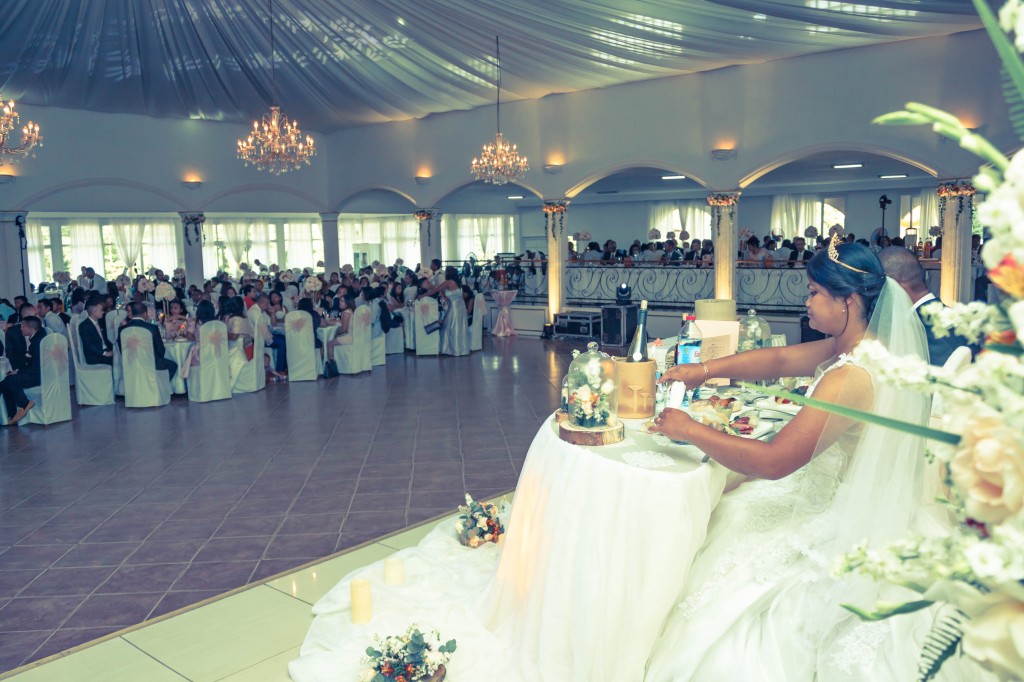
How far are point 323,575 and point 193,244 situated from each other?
13.9m

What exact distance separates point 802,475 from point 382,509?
10.2 feet

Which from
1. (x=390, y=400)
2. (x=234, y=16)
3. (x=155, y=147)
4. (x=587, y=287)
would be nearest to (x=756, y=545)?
(x=390, y=400)

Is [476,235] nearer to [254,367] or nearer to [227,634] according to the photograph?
[254,367]

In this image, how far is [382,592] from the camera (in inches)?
150

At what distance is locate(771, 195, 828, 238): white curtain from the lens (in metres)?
22.9

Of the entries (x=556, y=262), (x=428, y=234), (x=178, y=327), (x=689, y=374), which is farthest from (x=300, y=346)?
(x=689, y=374)

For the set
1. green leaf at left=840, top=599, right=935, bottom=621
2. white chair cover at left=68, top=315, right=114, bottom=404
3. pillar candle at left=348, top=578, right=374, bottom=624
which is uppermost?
green leaf at left=840, top=599, right=935, bottom=621

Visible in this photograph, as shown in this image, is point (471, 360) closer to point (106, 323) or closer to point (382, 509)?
point (106, 323)

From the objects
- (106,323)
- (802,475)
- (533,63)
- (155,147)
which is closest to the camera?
(802,475)

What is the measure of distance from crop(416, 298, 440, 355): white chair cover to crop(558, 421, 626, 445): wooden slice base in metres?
9.63

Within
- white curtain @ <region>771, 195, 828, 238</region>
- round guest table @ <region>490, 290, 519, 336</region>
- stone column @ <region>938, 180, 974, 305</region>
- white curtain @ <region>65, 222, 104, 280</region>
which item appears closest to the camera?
stone column @ <region>938, 180, 974, 305</region>

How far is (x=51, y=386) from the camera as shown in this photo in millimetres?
8250

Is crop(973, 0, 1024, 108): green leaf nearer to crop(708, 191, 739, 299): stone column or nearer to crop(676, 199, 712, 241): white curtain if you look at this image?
Answer: crop(708, 191, 739, 299): stone column

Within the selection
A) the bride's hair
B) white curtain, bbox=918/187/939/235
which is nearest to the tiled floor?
the bride's hair
